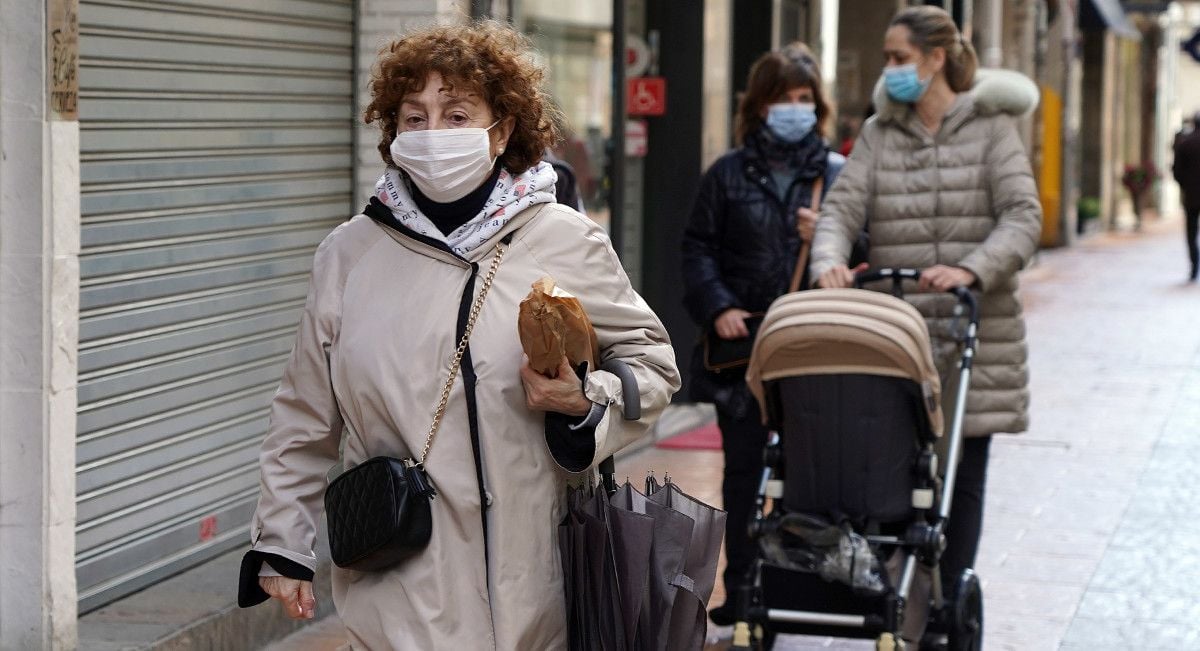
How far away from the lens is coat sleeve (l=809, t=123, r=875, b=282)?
5645mm

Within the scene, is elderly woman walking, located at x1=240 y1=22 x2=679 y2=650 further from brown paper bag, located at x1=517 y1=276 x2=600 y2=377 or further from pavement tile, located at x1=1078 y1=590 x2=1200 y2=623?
pavement tile, located at x1=1078 y1=590 x2=1200 y2=623

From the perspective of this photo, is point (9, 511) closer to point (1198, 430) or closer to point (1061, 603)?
point (1061, 603)

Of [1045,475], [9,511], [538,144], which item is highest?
[538,144]

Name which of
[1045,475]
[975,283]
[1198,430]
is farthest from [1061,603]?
[1198,430]

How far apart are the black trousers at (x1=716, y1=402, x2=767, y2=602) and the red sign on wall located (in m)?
4.96

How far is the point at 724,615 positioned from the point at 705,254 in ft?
3.99

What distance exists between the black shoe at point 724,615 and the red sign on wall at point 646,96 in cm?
527

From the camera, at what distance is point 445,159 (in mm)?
3006

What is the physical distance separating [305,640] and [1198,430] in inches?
243

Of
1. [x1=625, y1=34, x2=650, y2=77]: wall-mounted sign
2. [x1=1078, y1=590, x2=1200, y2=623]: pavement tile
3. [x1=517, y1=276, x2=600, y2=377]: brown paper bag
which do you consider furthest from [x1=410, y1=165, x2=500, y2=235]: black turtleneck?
[x1=625, y1=34, x2=650, y2=77]: wall-mounted sign

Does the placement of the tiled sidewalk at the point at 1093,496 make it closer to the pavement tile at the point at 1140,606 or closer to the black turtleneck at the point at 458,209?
the pavement tile at the point at 1140,606

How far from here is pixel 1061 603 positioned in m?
6.48

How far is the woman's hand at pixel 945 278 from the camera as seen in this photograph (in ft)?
17.4

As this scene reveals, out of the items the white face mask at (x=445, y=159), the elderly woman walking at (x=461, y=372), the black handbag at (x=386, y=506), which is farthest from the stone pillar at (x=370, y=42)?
the black handbag at (x=386, y=506)
